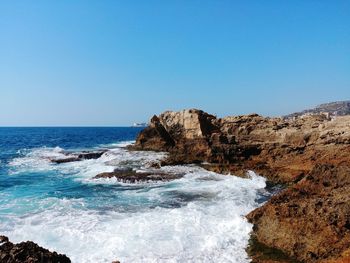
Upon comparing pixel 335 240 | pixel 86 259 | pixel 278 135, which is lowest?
pixel 86 259

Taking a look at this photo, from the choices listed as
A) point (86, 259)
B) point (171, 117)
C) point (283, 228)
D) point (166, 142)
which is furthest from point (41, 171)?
point (283, 228)

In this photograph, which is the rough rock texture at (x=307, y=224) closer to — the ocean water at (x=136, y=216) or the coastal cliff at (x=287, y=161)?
the coastal cliff at (x=287, y=161)

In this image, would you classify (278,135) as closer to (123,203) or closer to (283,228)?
(123,203)

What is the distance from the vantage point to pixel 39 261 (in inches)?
301

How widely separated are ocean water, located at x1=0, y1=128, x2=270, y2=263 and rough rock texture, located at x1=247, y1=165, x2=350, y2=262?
0.94m

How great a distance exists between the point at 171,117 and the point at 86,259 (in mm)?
37558

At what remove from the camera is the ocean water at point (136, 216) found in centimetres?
1213

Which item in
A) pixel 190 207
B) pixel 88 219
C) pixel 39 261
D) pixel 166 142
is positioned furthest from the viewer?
pixel 166 142

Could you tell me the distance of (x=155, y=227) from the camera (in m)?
14.5

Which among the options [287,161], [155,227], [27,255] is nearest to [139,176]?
[287,161]

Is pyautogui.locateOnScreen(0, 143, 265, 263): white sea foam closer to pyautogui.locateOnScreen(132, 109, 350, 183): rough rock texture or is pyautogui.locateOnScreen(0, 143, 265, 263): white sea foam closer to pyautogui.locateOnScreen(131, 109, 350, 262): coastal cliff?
pyautogui.locateOnScreen(131, 109, 350, 262): coastal cliff

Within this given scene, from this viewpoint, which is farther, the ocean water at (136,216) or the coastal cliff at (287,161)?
the ocean water at (136,216)

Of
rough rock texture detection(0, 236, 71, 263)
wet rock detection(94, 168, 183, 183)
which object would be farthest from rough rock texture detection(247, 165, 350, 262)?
wet rock detection(94, 168, 183, 183)

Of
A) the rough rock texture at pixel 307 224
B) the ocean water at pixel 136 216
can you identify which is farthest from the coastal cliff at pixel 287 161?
the ocean water at pixel 136 216
